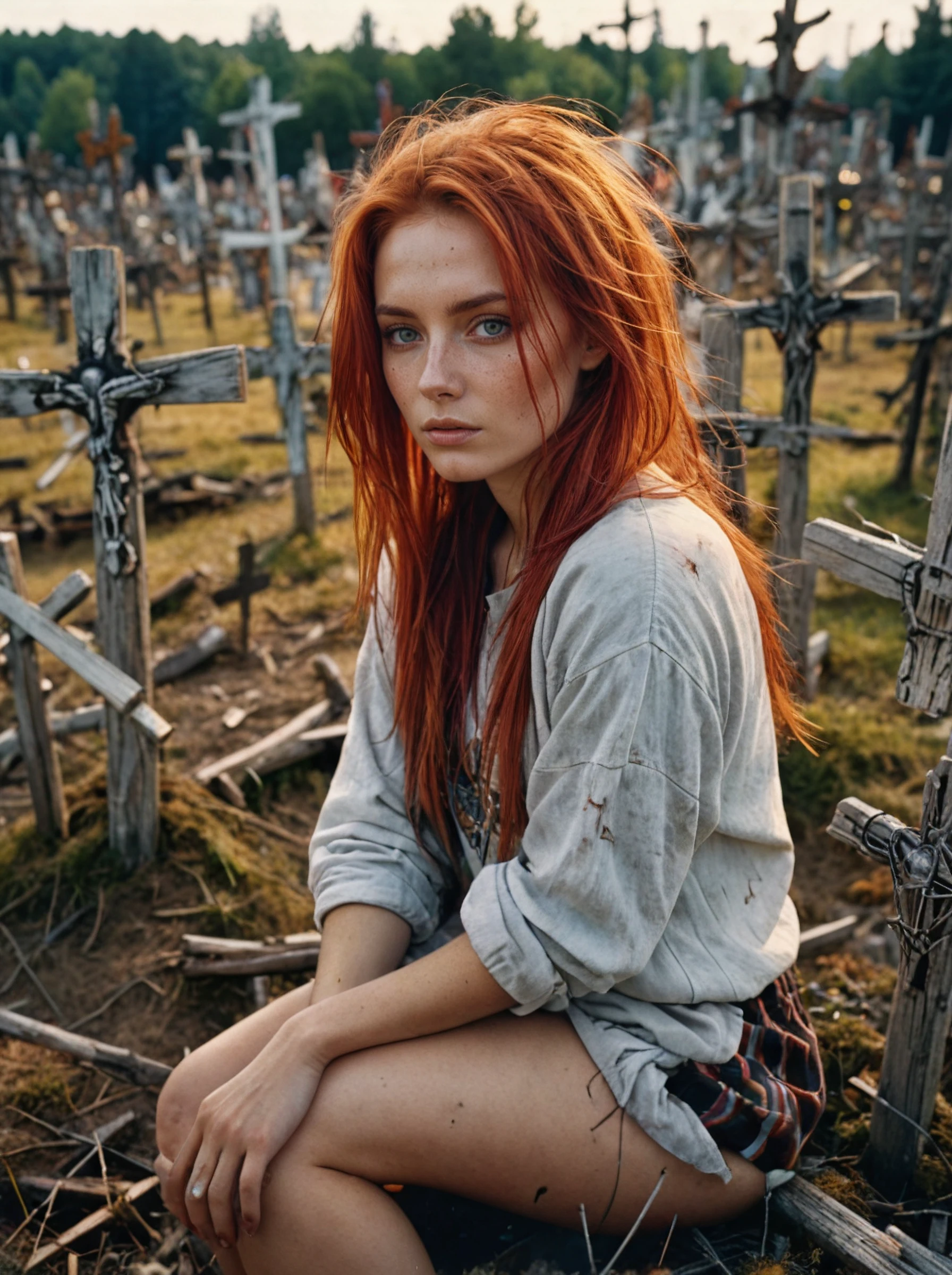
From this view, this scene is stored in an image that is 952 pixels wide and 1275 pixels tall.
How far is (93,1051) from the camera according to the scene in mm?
2814

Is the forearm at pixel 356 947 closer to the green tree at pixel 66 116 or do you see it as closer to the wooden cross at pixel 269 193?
the wooden cross at pixel 269 193

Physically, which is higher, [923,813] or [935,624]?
[935,624]

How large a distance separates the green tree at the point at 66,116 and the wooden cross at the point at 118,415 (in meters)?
52.2

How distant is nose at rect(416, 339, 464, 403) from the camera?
1806 mm

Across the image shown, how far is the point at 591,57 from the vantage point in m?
60.0

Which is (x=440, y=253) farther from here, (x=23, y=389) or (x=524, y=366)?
(x=23, y=389)

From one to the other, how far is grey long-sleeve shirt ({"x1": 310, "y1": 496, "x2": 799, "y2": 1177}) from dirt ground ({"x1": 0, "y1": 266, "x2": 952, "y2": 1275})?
492mm

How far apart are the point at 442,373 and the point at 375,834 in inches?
40.2

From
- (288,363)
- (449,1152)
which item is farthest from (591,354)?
(288,363)

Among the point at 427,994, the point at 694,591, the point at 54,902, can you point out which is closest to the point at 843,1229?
the point at 427,994

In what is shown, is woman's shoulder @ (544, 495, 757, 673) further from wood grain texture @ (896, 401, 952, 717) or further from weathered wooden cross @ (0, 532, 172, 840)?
weathered wooden cross @ (0, 532, 172, 840)

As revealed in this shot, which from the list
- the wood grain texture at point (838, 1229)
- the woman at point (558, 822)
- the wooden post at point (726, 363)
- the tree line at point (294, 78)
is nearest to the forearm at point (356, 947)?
the woman at point (558, 822)

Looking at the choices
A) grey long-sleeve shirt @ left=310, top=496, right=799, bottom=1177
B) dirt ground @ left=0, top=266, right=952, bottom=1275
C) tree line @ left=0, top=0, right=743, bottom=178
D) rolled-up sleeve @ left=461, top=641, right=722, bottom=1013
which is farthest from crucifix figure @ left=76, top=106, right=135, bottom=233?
tree line @ left=0, top=0, right=743, bottom=178

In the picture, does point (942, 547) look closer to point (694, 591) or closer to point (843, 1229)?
point (694, 591)
